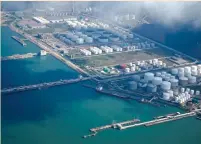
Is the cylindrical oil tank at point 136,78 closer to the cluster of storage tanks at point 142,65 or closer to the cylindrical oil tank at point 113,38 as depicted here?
the cluster of storage tanks at point 142,65

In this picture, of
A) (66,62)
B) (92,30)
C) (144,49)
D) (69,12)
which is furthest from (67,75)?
(69,12)

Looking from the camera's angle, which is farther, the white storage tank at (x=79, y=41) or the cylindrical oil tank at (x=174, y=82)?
the white storage tank at (x=79, y=41)

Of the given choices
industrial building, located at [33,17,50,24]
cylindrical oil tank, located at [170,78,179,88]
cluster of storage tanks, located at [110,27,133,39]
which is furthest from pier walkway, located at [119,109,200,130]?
industrial building, located at [33,17,50,24]

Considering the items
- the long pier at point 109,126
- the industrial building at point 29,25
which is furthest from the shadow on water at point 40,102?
the industrial building at point 29,25

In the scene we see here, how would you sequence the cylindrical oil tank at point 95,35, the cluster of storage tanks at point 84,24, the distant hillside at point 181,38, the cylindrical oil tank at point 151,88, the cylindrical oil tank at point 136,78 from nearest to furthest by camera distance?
the cylindrical oil tank at point 151,88 → the cylindrical oil tank at point 136,78 → the distant hillside at point 181,38 → the cylindrical oil tank at point 95,35 → the cluster of storage tanks at point 84,24

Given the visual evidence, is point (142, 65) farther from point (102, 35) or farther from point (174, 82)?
point (102, 35)

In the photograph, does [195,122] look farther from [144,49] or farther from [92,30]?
[92,30]
